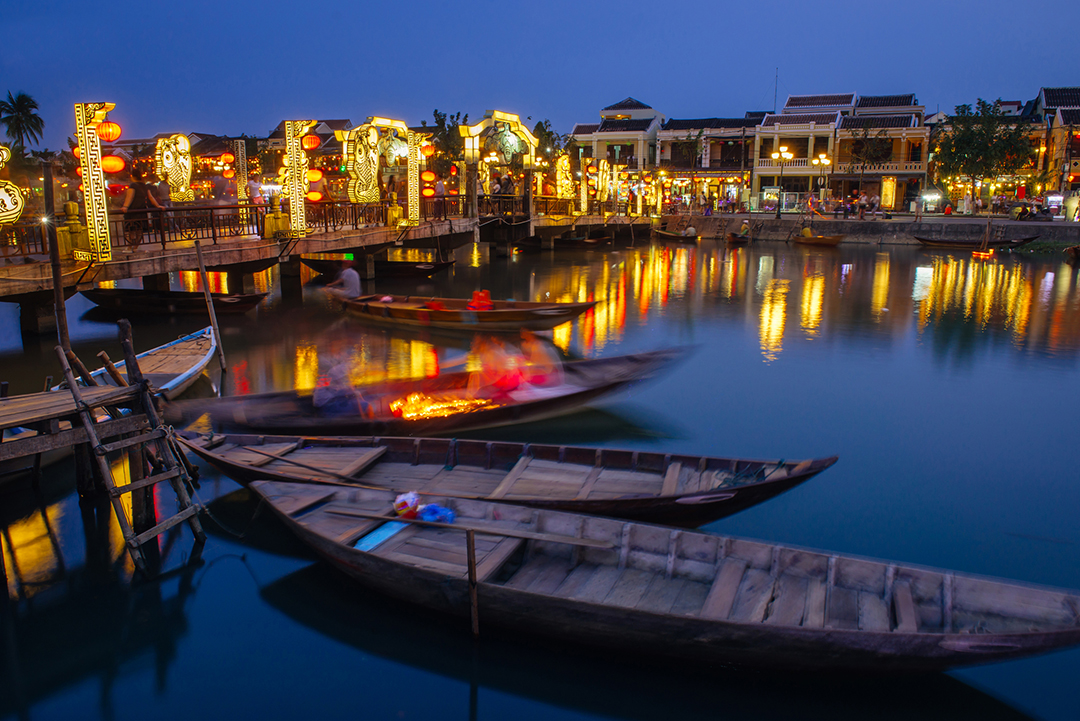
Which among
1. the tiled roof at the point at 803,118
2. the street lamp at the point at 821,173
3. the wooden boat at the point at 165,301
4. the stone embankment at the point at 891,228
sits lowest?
the wooden boat at the point at 165,301

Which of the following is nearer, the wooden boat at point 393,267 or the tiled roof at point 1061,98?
the wooden boat at point 393,267

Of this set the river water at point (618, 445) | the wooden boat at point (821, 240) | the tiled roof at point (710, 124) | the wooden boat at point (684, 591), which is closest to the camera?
the wooden boat at point (684, 591)

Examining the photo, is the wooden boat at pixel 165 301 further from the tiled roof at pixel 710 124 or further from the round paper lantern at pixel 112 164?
the tiled roof at pixel 710 124

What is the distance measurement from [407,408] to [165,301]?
9.79 m

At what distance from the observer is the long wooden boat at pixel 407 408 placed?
8.10 m

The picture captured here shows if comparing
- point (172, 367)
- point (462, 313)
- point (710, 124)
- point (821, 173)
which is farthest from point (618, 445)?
point (710, 124)

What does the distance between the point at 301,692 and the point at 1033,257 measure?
124 ft

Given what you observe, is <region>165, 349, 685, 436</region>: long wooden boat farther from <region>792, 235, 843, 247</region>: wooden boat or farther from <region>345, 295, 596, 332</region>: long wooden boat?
<region>792, 235, 843, 247</region>: wooden boat

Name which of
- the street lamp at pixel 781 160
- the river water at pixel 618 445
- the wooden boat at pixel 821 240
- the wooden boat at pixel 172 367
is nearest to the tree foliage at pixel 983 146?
the street lamp at pixel 781 160

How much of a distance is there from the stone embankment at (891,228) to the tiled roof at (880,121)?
7.48m

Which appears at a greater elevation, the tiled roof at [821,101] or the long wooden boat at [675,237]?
the tiled roof at [821,101]

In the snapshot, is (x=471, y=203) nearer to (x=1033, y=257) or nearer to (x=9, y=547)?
(x=9, y=547)

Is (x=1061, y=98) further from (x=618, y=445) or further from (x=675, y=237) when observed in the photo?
(x=618, y=445)

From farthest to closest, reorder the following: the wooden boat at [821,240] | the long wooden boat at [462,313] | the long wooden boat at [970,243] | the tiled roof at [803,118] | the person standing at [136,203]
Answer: the tiled roof at [803,118] → the wooden boat at [821,240] → the long wooden boat at [970,243] → the long wooden boat at [462,313] → the person standing at [136,203]
